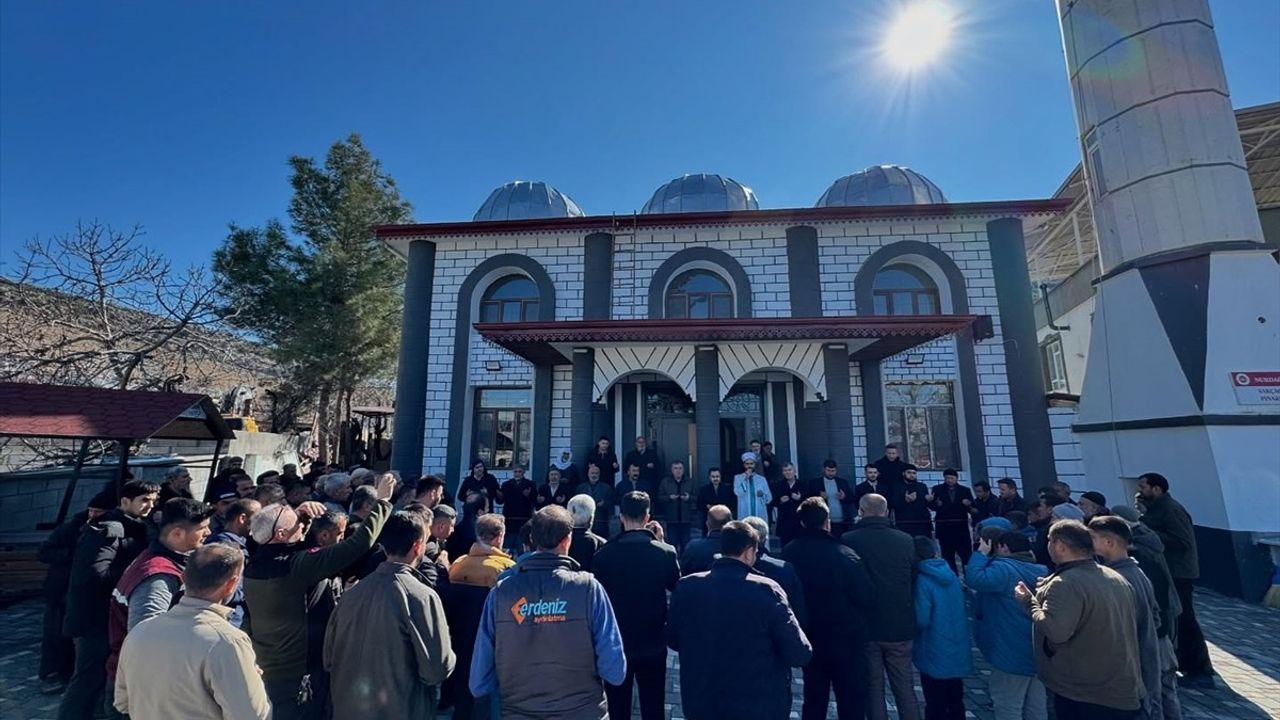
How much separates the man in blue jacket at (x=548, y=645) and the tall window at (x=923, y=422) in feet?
32.5

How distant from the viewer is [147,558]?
2867 mm

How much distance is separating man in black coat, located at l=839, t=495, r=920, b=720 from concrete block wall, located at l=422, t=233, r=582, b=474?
8.39 metres

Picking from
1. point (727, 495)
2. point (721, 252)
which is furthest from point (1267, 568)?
point (721, 252)

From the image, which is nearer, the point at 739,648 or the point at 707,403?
the point at 739,648

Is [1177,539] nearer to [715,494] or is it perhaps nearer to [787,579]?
[787,579]

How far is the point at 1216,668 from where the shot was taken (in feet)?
15.2

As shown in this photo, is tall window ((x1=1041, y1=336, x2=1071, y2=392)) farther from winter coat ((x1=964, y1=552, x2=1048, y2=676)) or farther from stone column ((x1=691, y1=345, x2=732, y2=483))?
winter coat ((x1=964, y1=552, x2=1048, y2=676))

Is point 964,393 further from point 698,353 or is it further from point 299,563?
point 299,563

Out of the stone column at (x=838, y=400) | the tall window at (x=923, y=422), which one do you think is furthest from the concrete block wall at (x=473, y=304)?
the tall window at (x=923, y=422)

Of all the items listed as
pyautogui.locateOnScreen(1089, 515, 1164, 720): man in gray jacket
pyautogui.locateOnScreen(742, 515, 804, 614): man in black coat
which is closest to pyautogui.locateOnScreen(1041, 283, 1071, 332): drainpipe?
pyautogui.locateOnScreen(1089, 515, 1164, 720): man in gray jacket

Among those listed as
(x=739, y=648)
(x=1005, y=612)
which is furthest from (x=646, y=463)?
(x=739, y=648)

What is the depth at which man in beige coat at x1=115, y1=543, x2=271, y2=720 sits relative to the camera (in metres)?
1.81

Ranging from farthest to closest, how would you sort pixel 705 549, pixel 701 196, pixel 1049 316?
1. pixel 1049 316
2. pixel 701 196
3. pixel 705 549

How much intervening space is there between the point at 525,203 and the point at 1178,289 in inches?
532
